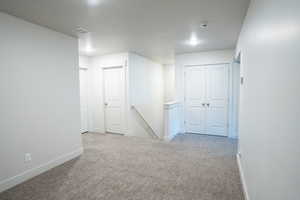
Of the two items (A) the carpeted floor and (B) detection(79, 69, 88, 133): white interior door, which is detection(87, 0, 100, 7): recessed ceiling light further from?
(B) detection(79, 69, 88, 133): white interior door

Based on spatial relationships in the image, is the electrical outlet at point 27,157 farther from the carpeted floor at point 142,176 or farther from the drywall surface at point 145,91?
the drywall surface at point 145,91

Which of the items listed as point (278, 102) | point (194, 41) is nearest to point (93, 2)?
point (278, 102)

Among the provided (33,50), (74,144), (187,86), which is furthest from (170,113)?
(33,50)

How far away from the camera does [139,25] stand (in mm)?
2811

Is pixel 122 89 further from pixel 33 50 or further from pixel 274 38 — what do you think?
pixel 274 38

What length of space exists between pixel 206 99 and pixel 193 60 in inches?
46.9

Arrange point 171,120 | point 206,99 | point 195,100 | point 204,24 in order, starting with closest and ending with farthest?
point 204,24, point 171,120, point 206,99, point 195,100

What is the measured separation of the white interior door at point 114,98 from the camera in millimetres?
5031

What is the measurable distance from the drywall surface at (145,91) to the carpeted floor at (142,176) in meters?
1.50

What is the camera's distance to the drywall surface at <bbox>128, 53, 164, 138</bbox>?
5027mm

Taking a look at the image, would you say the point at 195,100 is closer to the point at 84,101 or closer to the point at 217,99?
the point at 217,99

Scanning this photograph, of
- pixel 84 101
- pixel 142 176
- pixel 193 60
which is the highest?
pixel 193 60

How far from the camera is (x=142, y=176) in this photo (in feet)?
8.50

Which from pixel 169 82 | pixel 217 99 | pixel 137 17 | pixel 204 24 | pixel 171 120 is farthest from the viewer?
pixel 169 82
